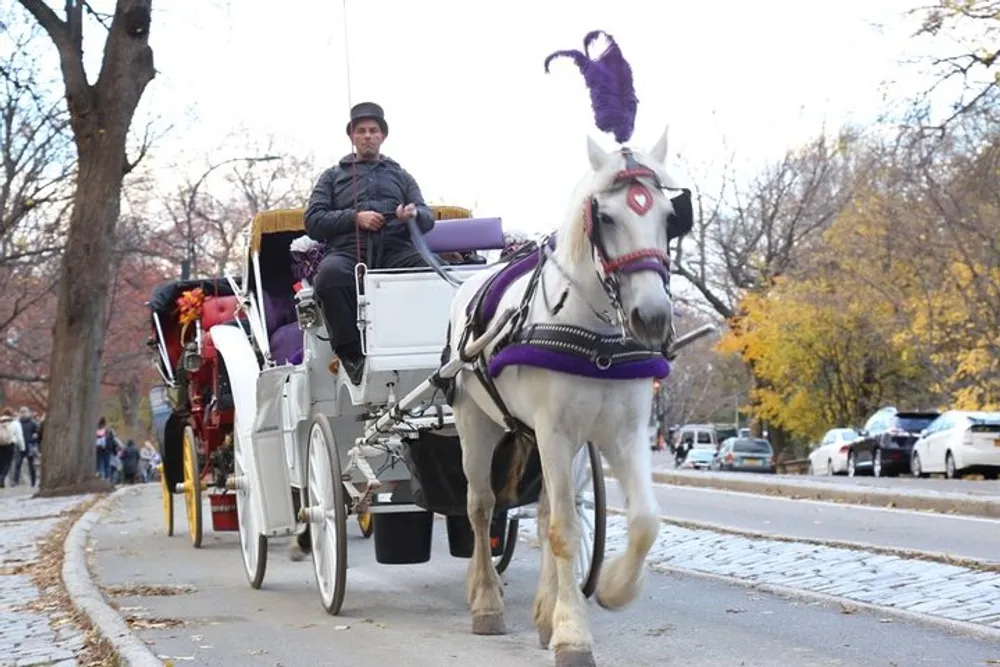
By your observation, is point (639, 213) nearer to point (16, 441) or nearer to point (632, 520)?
point (632, 520)

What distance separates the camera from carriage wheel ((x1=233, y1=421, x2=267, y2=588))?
1139 cm

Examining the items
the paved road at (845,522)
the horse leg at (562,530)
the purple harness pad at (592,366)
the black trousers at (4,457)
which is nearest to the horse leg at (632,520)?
the horse leg at (562,530)

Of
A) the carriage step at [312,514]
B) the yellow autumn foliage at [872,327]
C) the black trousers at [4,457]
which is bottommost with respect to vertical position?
the carriage step at [312,514]

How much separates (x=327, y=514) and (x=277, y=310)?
2.91 metres

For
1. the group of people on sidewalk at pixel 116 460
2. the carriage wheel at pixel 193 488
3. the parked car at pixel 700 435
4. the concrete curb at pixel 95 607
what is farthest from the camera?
the parked car at pixel 700 435

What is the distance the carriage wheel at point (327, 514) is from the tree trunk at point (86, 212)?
57.3ft

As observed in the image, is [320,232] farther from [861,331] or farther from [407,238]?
[861,331]

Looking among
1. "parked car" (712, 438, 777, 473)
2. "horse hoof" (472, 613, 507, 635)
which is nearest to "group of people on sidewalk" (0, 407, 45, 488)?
"horse hoof" (472, 613, 507, 635)

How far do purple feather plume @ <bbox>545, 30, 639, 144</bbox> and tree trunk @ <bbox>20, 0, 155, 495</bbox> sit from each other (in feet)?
67.9

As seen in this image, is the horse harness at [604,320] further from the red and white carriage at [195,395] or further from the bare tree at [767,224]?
the bare tree at [767,224]

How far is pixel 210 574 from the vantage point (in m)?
12.9

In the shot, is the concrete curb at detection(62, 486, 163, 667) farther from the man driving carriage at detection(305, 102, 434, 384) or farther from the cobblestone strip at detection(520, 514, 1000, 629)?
the cobblestone strip at detection(520, 514, 1000, 629)

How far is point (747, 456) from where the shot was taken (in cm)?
6469

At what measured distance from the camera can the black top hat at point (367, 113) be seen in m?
10.5
